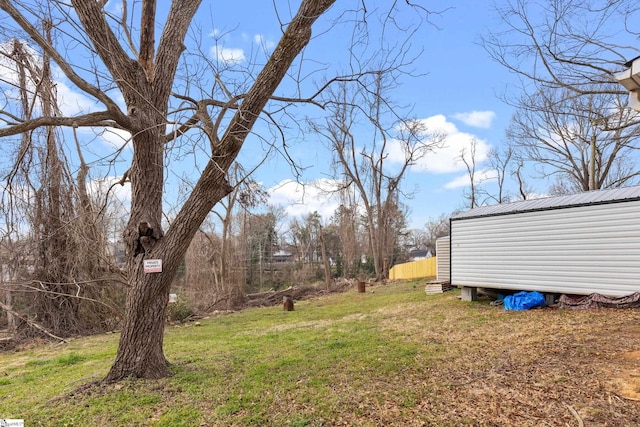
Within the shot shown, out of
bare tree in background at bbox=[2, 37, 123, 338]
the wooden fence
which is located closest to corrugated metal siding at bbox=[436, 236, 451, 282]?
the wooden fence

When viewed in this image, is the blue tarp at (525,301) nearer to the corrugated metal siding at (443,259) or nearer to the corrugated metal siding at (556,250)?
the corrugated metal siding at (556,250)

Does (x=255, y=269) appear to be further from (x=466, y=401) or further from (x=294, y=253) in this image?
(x=466, y=401)

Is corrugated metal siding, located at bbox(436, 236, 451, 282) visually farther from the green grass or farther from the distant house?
the distant house

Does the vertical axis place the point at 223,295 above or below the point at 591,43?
below

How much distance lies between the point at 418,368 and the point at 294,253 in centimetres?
2412

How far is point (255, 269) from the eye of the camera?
75.6ft

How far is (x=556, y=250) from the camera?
23.9 ft

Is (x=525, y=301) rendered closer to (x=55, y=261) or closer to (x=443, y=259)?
(x=443, y=259)

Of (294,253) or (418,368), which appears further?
(294,253)

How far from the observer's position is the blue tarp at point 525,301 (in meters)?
7.39

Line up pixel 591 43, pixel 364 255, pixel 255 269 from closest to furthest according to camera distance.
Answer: pixel 591 43 → pixel 255 269 → pixel 364 255

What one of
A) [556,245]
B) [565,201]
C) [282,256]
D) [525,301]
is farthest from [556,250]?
[282,256]

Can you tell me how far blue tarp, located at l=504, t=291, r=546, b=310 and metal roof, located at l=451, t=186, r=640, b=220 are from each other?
176 centimetres

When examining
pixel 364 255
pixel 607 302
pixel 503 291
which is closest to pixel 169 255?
pixel 607 302
